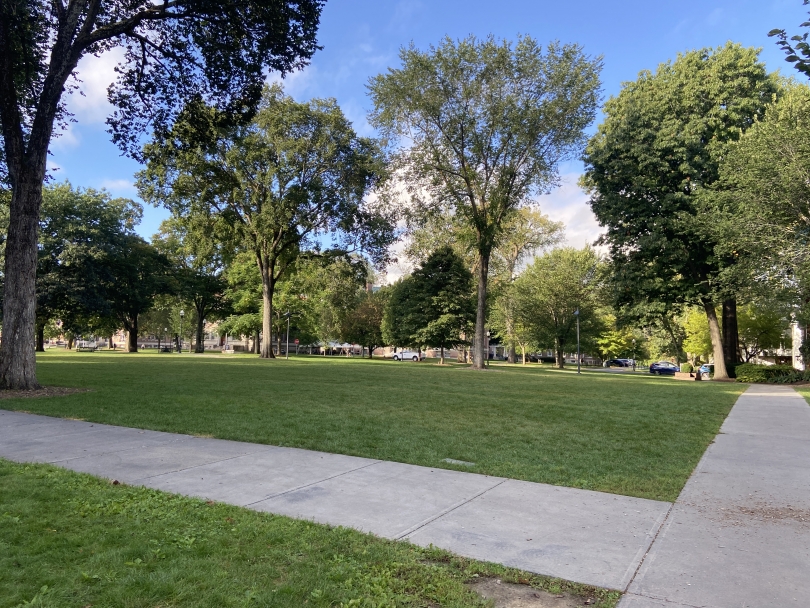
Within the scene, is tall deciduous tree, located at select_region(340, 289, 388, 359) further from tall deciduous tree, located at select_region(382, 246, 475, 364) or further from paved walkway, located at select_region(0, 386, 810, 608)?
paved walkway, located at select_region(0, 386, 810, 608)

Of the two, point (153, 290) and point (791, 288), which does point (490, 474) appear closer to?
point (791, 288)

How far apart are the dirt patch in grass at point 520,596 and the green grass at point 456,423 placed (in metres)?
2.78

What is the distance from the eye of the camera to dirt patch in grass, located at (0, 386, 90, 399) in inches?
504

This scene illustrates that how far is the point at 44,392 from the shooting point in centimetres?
1363

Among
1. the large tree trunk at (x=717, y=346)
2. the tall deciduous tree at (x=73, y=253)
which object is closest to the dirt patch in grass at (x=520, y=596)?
the large tree trunk at (x=717, y=346)

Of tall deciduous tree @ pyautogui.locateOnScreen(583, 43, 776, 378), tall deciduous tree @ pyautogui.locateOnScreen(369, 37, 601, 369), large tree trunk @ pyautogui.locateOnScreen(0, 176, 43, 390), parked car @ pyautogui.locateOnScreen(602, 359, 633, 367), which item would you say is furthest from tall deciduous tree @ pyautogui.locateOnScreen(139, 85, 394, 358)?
parked car @ pyautogui.locateOnScreen(602, 359, 633, 367)

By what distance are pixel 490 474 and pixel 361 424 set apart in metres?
3.86

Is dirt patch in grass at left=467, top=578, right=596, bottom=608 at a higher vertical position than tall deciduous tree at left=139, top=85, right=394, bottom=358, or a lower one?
lower

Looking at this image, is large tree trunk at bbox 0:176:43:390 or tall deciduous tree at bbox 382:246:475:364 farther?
tall deciduous tree at bbox 382:246:475:364

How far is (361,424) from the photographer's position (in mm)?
9852

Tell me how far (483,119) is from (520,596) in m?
32.0

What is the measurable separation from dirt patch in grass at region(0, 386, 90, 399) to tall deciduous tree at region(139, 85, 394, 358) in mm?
20796

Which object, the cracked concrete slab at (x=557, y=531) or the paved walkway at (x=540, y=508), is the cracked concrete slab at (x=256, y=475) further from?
the cracked concrete slab at (x=557, y=531)

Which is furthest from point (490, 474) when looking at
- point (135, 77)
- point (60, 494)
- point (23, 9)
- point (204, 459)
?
point (135, 77)
